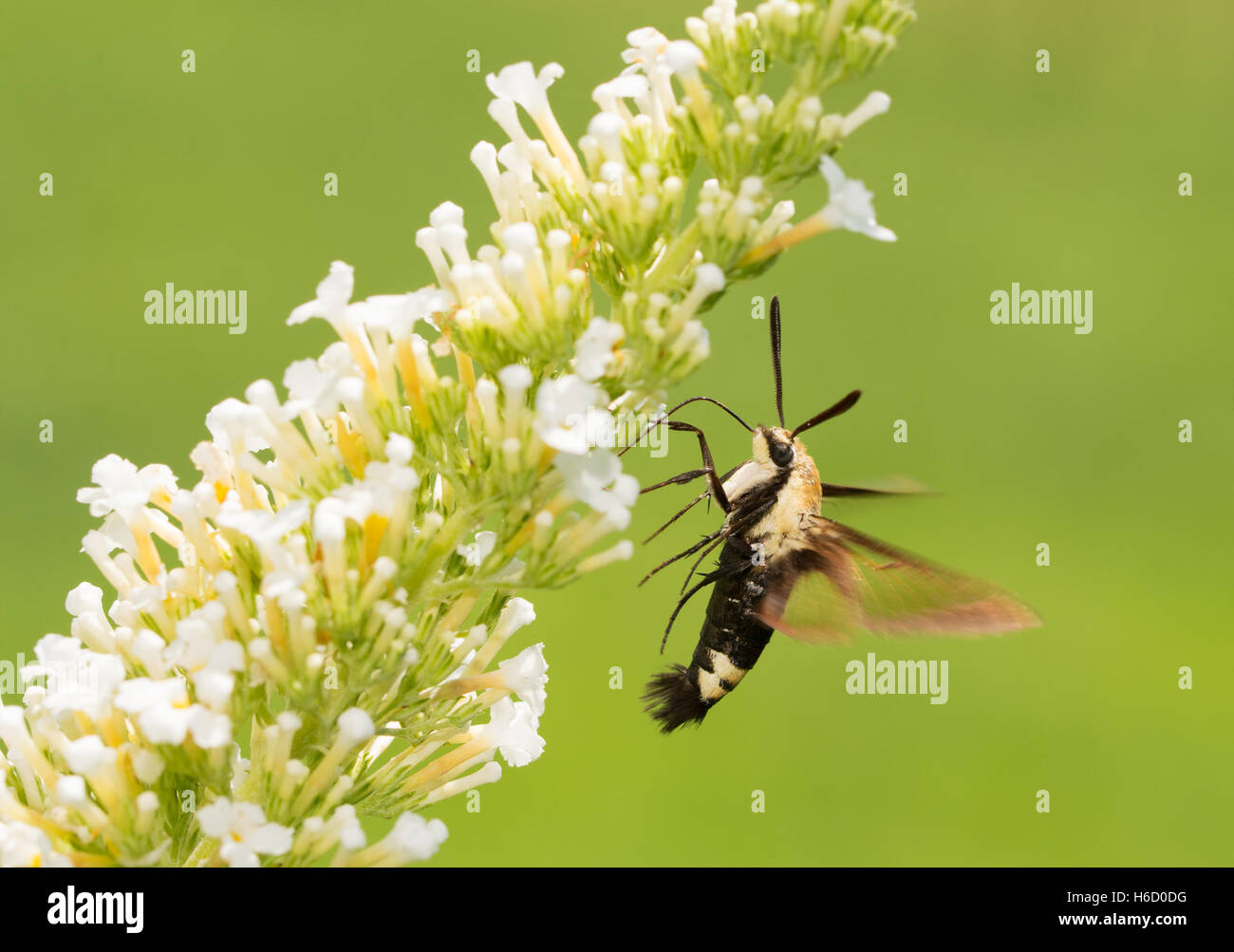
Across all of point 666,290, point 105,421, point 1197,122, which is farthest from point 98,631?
point 1197,122

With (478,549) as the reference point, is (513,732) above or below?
below

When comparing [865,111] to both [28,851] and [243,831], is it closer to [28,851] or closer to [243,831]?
[243,831]

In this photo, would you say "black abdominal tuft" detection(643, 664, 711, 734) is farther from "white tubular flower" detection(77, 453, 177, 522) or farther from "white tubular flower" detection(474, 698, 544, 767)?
"white tubular flower" detection(77, 453, 177, 522)

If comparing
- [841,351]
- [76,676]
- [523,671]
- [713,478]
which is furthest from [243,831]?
[841,351]

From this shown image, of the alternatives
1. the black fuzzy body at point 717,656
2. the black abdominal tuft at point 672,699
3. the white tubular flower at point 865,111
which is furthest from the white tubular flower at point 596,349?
the black abdominal tuft at point 672,699

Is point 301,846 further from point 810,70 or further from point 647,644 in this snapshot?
point 647,644
